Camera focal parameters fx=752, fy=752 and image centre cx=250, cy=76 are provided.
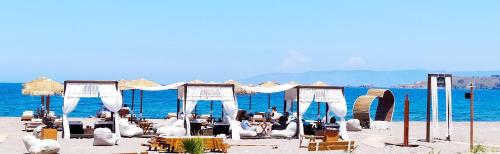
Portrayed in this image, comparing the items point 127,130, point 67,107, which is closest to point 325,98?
point 127,130

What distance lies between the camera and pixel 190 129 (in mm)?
25031

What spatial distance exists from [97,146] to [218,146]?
136 inches

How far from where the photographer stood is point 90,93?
78.5ft

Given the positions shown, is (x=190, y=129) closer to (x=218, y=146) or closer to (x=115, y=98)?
(x=115, y=98)

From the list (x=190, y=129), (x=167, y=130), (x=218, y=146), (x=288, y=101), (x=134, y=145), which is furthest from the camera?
(x=288, y=101)

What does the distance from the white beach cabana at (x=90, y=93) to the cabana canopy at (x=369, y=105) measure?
11577 millimetres

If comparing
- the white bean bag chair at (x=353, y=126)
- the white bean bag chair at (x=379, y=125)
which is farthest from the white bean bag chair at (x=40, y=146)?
the white bean bag chair at (x=379, y=125)

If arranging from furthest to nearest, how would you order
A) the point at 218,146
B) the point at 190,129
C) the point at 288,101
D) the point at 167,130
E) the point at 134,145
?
the point at 288,101 < the point at 190,129 < the point at 167,130 < the point at 134,145 < the point at 218,146

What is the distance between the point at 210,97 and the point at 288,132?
287cm

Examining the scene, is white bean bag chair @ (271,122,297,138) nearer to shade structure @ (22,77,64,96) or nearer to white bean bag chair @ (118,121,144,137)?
white bean bag chair @ (118,121,144,137)

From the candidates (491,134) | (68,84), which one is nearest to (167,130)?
(68,84)

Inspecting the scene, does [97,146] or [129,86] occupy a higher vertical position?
[129,86]

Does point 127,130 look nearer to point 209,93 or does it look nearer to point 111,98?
point 111,98

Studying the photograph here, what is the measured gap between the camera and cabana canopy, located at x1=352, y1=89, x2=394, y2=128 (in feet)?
103
